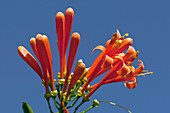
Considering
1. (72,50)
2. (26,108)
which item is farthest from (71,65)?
(26,108)

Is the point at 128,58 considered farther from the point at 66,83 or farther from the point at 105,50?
the point at 66,83

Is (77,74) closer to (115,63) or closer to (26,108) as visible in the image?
(115,63)

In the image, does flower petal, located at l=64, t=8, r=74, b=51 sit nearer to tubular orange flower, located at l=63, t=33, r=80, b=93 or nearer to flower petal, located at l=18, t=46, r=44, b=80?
tubular orange flower, located at l=63, t=33, r=80, b=93

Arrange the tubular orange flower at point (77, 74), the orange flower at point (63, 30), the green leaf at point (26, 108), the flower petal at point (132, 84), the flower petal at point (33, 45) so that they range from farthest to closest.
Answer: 1. the flower petal at point (132, 84)
2. the orange flower at point (63, 30)
3. the flower petal at point (33, 45)
4. the tubular orange flower at point (77, 74)
5. the green leaf at point (26, 108)

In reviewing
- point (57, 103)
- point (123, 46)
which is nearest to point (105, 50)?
point (123, 46)

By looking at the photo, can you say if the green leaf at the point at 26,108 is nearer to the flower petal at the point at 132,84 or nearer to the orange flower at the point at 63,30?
the orange flower at the point at 63,30

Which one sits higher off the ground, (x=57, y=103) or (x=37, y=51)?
(x=37, y=51)

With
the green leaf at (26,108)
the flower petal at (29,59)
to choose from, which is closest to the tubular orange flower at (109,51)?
the flower petal at (29,59)

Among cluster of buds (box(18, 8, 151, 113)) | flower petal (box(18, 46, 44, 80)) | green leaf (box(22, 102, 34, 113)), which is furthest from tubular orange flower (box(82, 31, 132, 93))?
green leaf (box(22, 102, 34, 113))
